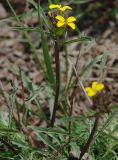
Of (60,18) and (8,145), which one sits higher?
(60,18)

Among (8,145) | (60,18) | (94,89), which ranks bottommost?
(8,145)

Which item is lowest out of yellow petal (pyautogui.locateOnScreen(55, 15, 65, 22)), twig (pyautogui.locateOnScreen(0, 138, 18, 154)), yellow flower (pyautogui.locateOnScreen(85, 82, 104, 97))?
twig (pyautogui.locateOnScreen(0, 138, 18, 154))

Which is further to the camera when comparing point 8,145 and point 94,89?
point 8,145

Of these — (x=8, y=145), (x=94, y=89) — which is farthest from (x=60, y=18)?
(x=8, y=145)

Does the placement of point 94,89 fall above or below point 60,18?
below

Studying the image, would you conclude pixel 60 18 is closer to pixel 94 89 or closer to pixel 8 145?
pixel 94 89

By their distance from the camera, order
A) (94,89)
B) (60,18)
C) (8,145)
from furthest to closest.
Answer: (8,145), (60,18), (94,89)

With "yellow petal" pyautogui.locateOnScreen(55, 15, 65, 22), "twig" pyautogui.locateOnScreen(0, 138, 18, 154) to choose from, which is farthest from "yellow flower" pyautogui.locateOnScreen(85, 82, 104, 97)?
"twig" pyautogui.locateOnScreen(0, 138, 18, 154)

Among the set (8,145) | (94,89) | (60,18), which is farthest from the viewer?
(8,145)

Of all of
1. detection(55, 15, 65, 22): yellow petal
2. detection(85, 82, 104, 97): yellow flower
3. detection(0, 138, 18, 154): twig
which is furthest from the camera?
detection(0, 138, 18, 154): twig

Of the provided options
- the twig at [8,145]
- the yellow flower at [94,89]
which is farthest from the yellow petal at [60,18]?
the twig at [8,145]

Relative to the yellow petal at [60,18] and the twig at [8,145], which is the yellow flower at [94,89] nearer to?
the yellow petal at [60,18]

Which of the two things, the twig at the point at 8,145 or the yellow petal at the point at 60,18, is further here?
the twig at the point at 8,145

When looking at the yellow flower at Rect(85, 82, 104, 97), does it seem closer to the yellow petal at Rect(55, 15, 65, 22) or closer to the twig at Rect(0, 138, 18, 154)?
the yellow petal at Rect(55, 15, 65, 22)
